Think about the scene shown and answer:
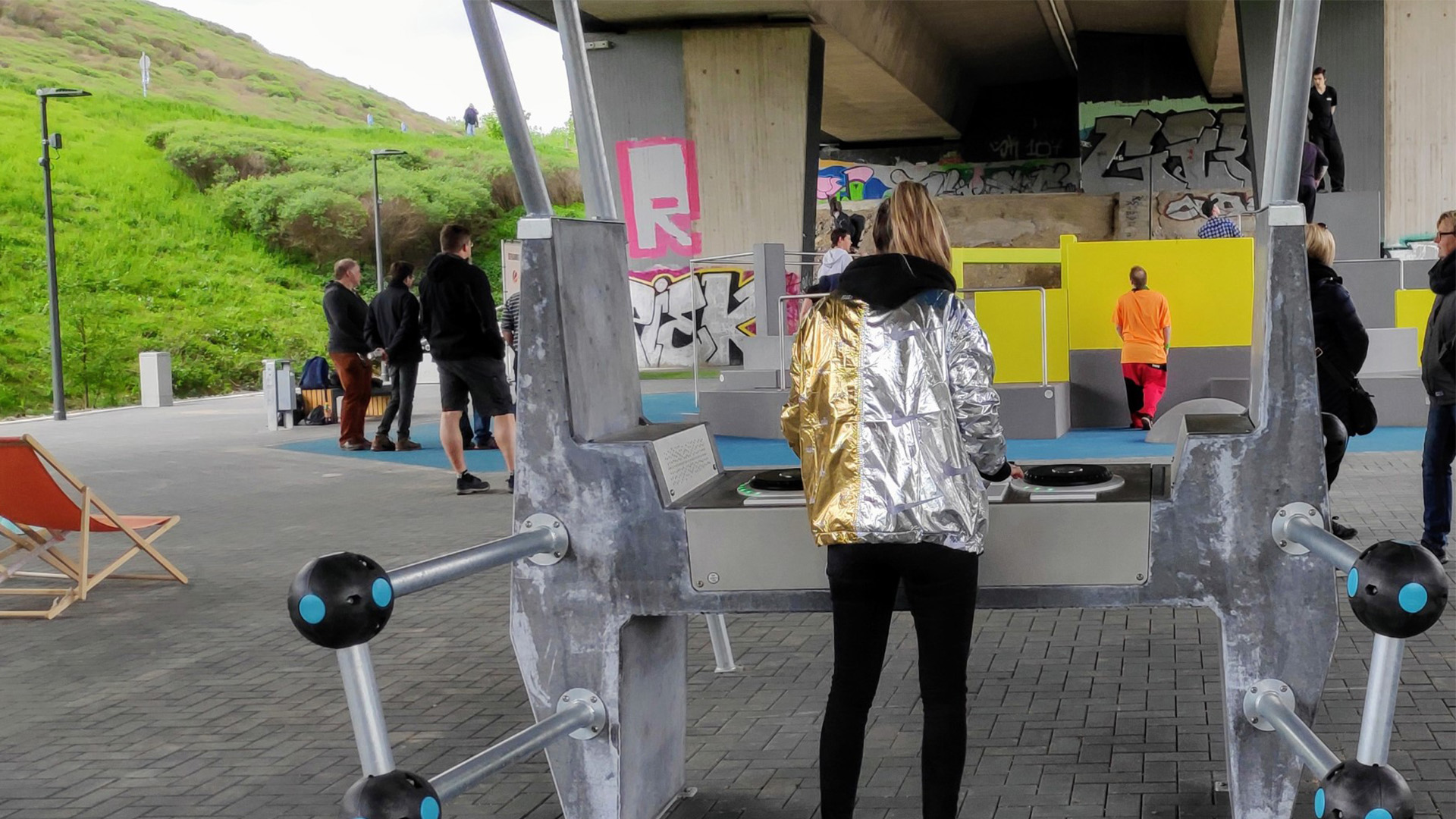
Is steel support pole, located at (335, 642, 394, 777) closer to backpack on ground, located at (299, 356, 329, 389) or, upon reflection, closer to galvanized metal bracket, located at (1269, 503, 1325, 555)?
galvanized metal bracket, located at (1269, 503, 1325, 555)

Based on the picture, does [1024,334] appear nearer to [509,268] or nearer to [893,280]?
[509,268]

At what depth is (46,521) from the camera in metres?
7.23

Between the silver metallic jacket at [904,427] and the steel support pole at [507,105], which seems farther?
the steel support pole at [507,105]

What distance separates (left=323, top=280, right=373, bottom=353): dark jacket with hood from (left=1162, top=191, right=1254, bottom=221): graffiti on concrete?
23431mm

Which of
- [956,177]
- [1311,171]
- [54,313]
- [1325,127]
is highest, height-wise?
[956,177]

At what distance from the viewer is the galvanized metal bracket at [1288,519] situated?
329 centimetres

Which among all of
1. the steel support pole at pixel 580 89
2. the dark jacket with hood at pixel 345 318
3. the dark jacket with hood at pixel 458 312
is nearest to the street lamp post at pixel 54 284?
the dark jacket with hood at pixel 345 318

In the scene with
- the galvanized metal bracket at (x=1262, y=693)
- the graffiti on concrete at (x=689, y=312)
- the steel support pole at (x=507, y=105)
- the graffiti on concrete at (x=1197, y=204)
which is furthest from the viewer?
the graffiti on concrete at (x=1197, y=204)

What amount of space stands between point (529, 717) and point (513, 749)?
2.23 m

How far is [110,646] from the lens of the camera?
6457 mm

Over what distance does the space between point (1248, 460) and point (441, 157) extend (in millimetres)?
63000

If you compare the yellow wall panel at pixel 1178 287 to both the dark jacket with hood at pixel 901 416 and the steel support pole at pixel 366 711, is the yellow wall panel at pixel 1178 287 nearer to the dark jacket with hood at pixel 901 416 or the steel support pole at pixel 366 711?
the dark jacket with hood at pixel 901 416

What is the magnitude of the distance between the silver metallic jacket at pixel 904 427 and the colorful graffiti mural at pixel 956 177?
3743 centimetres

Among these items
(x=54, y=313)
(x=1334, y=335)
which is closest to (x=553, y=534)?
(x=1334, y=335)
